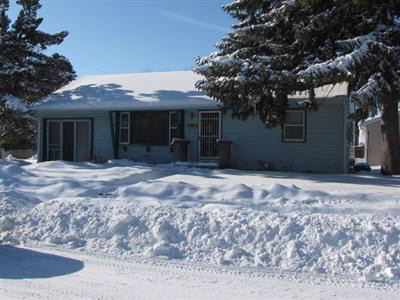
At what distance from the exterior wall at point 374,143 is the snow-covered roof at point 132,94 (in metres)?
12.8

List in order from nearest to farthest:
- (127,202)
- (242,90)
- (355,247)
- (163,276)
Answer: (163,276)
(355,247)
(127,202)
(242,90)

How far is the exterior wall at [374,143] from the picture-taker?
28250 millimetres

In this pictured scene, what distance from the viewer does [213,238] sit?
7.43 m

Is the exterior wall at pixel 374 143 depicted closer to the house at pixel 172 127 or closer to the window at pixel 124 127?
the house at pixel 172 127

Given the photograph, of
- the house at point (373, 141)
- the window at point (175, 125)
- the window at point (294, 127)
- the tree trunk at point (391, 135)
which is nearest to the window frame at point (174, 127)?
the window at point (175, 125)

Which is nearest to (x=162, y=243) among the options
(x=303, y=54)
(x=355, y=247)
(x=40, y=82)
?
(x=355, y=247)

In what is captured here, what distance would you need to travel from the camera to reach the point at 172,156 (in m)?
19.0

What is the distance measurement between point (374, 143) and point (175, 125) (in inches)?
613

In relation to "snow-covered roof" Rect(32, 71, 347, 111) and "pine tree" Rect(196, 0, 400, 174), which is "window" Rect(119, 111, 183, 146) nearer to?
"snow-covered roof" Rect(32, 71, 347, 111)

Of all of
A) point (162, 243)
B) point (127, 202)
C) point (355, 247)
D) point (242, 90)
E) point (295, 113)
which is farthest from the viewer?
point (295, 113)

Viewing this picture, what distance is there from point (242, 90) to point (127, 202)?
523cm

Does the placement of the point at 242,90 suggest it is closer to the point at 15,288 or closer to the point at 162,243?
the point at 162,243

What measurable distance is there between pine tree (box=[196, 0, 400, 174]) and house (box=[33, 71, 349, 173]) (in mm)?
2265

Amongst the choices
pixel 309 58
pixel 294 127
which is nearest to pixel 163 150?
pixel 294 127
